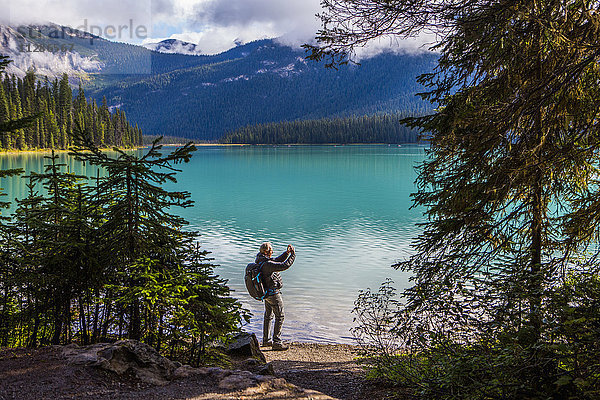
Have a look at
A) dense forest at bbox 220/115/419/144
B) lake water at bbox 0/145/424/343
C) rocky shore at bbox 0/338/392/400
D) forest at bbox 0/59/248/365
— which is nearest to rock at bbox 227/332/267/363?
forest at bbox 0/59/248/365

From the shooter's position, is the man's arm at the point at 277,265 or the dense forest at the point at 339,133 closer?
the man's arm at the point at 277,265

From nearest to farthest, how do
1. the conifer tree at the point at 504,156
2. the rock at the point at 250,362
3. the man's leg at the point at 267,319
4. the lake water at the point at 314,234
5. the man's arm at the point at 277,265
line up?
the conifer tree at the point at 504,156, the rock at the point at 250,362, the man's arm at the point at 277,265, the man's leg at the point at 267,319, the lake water at the point at 314,234

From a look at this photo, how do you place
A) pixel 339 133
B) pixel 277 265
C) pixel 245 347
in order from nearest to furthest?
pixel 245 347 → pixel 277 265 → pixel 339 133

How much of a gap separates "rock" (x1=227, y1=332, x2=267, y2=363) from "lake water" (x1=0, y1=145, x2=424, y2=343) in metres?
2.41

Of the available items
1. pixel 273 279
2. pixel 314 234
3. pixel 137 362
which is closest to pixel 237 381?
pixel 137 362

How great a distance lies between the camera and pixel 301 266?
55.7ft

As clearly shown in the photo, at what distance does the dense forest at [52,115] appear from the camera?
80.2 metres

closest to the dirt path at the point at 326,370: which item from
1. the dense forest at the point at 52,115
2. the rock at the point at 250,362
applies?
the rock at the point at 250,362

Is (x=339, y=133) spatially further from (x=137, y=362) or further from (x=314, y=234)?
(x=137, y=362)

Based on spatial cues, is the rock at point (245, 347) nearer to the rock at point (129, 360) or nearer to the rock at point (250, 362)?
the rock at point (250, 362)

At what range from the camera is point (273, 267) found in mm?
8648

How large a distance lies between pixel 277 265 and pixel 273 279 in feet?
1.34

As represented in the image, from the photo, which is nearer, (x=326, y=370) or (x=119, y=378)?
(x=119, y=378)

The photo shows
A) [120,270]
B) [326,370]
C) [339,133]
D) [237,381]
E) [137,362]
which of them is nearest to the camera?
[237,381]
